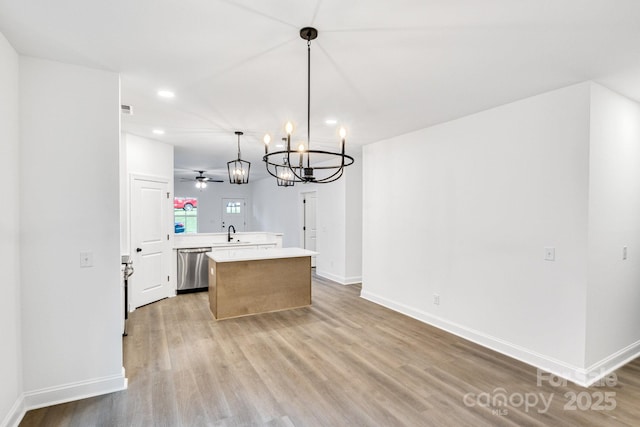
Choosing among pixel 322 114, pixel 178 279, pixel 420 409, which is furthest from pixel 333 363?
pixel 178 279

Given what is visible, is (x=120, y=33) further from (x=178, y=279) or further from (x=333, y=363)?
(x=178, y=279)

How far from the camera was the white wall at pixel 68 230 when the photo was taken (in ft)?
7.79

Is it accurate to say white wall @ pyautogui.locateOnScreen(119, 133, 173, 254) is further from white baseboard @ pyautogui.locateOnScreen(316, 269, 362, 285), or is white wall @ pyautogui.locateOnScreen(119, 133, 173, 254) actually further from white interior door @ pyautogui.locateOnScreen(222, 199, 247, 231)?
white interior door @ pyautogui.locateOnScreen(222, 199, 247, 231)

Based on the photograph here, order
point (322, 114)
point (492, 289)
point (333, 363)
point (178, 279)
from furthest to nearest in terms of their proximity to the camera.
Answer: point (178, 279) < point (322, 114) < point (492, 289) < point (333, 363)

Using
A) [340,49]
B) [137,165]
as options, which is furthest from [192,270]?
[340,49]

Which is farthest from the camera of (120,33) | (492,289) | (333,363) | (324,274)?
(324,274)

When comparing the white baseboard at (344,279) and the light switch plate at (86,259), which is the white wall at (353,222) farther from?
the light switch plate at (86,259)

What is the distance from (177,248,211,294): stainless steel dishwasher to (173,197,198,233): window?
5739 mm

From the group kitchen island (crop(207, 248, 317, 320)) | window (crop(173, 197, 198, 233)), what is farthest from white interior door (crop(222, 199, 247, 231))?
kitchen island (crop(207, 248, 317, 320))

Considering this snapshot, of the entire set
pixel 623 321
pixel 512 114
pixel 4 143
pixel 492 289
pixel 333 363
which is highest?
pixel 512 114

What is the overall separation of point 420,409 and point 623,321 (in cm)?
229

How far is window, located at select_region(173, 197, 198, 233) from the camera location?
1137 centimetres

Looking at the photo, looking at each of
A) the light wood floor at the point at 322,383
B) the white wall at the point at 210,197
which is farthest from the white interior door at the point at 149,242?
the white wall at the point at 210,197

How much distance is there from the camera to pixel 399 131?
4.49m
